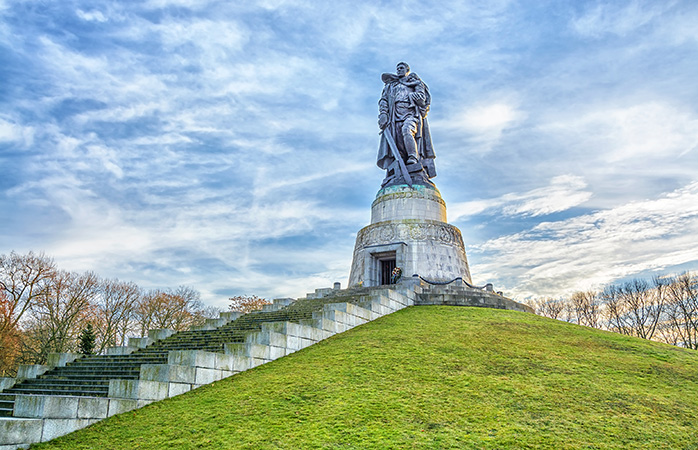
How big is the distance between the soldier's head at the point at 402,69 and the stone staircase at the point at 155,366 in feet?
50.1

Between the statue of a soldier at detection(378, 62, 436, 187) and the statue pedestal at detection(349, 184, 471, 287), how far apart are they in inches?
50.3

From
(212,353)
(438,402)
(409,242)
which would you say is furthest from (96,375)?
(409,242)

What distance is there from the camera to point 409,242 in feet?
84.9

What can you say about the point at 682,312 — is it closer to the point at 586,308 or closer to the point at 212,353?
the point at 586,308

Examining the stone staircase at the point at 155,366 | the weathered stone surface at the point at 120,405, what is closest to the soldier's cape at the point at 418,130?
the stone staircase at the point at 155,366

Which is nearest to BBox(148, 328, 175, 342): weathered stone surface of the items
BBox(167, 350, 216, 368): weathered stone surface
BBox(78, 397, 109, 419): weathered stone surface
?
BBox(167, 350, 216, 368): weathered stone surface

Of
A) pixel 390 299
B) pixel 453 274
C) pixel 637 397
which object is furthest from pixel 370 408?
pixel 453 274

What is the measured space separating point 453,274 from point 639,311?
2332 cm

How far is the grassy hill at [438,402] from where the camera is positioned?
8148 millimetres

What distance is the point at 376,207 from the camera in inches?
1142

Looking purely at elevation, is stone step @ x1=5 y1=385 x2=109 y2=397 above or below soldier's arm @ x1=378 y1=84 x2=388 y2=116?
below

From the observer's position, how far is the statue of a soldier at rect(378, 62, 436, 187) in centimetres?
2945

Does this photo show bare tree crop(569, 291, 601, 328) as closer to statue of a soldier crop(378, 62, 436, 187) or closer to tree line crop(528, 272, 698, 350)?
tree line crop(528, 272, 698, 350)

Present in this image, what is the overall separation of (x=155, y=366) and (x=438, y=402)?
A: 6.16 metres
